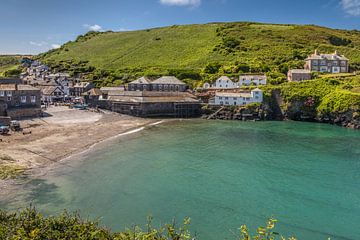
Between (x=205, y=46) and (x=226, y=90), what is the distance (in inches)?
2260

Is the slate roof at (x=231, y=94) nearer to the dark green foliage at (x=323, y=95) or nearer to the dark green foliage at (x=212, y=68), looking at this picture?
the dark green foliage at (x=323, y=95)

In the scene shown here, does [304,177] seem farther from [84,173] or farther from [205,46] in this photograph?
[205,46]

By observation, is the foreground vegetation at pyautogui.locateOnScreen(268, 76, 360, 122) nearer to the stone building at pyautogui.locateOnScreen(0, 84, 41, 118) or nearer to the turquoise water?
the turquoise water

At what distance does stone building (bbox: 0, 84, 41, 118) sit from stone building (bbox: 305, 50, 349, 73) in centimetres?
7913

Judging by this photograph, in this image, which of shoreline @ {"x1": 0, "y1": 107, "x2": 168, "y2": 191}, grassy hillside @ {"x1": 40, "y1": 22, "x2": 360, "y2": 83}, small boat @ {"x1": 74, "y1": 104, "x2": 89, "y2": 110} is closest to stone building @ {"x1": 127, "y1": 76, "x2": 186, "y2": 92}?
grassy hillside @ {"x1": 40, "y1": 22, "x2": 360, "y2": 83}

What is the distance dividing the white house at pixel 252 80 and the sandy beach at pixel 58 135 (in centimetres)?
3153

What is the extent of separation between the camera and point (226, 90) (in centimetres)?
9019

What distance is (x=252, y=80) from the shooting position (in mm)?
91438

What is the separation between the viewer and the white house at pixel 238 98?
8044 centimetres

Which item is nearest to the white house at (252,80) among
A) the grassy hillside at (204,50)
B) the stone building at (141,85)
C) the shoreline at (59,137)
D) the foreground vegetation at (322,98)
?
the foreground vegetation at (322,98)

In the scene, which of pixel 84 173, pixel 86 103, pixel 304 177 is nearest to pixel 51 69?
pixel 86 103

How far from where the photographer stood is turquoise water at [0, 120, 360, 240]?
24.8 metres

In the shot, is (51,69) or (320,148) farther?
(51,69)

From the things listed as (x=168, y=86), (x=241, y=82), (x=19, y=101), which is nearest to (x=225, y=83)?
(x=241, y=82)
